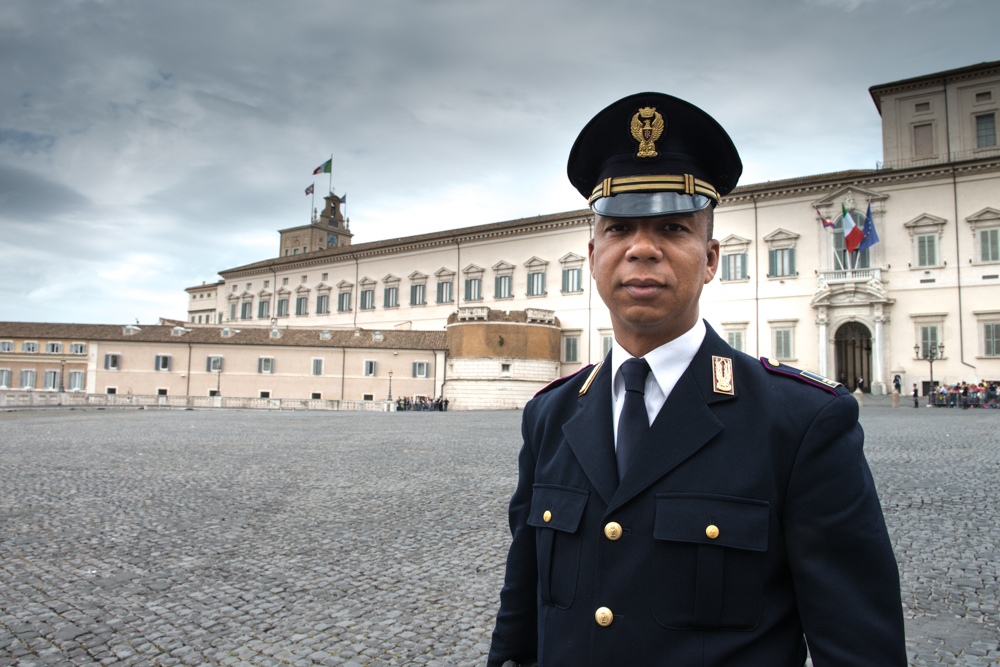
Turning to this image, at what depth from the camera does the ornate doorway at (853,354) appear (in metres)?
31.0

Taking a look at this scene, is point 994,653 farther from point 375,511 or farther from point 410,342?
point 410,342

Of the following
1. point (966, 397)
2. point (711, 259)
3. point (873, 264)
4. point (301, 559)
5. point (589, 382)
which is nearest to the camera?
point (711, 259)

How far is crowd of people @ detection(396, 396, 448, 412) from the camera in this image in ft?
119

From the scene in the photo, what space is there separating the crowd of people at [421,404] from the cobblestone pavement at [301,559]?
26.5 metres

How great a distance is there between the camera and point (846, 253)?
101 ft

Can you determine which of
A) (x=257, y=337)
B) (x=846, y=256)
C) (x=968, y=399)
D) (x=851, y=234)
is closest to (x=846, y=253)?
(x=846, y=256)

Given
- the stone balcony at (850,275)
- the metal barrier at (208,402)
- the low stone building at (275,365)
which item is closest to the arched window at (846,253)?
the stone balcony at (850,275)

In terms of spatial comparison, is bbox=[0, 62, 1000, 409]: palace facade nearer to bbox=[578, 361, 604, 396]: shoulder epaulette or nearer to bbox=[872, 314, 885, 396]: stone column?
bbox=[872, 314, 885, 396]: stone column

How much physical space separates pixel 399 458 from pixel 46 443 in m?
7.24

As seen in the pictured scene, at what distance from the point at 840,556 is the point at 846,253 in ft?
111

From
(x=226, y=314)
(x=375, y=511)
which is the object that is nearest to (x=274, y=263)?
(x=226, y=314)

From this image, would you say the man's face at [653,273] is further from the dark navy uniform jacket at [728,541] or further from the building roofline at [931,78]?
the building roofline at [931,78]

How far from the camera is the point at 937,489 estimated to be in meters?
7.14

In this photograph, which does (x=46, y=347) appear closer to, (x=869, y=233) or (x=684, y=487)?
(x=869, y=233)
